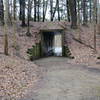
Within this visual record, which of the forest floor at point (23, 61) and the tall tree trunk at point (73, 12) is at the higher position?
the tall tree trunk at point (73, 12)

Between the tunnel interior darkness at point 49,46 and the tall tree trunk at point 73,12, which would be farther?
the tunnel interior darkness at point 49,46

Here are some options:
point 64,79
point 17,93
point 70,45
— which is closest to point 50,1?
point 70,45

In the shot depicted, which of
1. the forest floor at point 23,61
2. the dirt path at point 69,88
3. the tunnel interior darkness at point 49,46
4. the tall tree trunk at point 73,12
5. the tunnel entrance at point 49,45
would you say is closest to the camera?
the dirt path at point 69,88

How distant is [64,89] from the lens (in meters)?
8.61

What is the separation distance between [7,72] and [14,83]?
1.49 m

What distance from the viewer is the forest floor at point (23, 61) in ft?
27.4

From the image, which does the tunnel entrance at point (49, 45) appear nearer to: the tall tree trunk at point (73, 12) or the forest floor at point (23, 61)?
the forest floor at point (23, 61)

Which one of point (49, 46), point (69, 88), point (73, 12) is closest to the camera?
point (69, 88)

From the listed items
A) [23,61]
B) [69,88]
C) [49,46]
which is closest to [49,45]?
[49,46]

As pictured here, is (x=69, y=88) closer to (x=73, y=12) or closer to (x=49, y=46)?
(x=73, y=12)

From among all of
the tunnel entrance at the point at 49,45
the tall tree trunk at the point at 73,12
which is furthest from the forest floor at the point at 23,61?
the tunnel entrance at the point at 49,45

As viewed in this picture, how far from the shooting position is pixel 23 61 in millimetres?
14562

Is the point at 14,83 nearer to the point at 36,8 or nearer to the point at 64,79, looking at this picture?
the point at 64,79

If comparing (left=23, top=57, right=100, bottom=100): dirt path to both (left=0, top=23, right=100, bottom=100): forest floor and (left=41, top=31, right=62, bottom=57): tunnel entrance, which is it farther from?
(left=41, top=31, right=62, bottom=57): tunnel entrance
